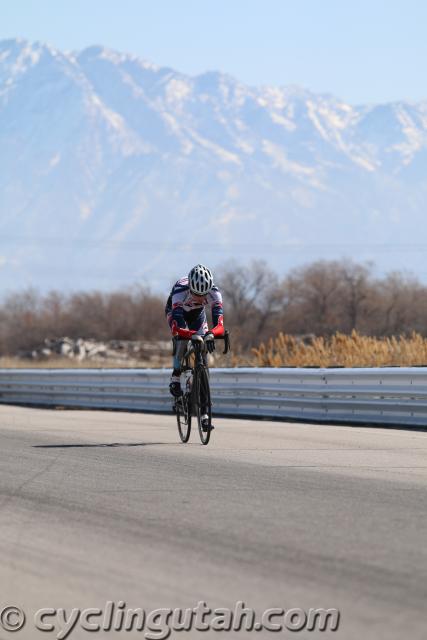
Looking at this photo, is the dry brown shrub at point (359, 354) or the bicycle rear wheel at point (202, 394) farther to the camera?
the dry brown shrub at point (359, 354)

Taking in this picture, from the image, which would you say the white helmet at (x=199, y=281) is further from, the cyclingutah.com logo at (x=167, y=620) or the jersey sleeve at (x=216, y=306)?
the cyclingutah.com logo at (x=167, y=620)

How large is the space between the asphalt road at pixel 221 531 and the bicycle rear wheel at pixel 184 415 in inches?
24.2

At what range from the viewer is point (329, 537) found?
7680mm

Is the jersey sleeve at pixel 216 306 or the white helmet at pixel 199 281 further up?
the white helmet at pixel 199 281

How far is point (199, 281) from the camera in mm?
13609

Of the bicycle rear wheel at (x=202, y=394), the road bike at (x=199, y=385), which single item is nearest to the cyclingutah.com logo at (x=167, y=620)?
the road bike at (x=199, y=385)

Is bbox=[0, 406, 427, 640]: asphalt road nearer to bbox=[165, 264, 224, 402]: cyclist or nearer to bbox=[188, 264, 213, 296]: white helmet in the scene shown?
Answer: bbox=[165, 264, 224, 402]: cyclist

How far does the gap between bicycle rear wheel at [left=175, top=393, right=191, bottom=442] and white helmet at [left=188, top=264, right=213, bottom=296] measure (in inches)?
47.4

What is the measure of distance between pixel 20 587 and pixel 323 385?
39.4 feet

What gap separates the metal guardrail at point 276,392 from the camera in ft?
55.7

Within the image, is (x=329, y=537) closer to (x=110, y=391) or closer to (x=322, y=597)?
(x=322, y=597)

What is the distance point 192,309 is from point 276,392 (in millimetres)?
5654

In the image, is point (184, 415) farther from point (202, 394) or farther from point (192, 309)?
point (192, 309)

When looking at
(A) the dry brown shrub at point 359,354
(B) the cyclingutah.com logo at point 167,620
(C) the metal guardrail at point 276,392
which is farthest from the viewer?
(A) the dry brown shrub at point 359,354
